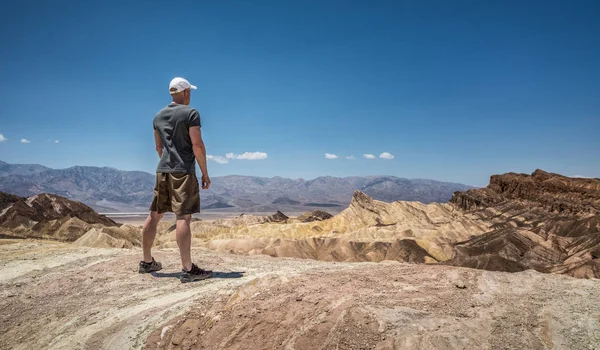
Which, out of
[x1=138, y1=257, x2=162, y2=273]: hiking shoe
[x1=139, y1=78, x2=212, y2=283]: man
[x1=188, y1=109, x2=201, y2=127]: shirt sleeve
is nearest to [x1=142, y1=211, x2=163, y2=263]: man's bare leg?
[x1=139, y1=78, x2=212, y2=283]: man

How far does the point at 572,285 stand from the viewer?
454 cm

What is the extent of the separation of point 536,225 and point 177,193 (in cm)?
1990

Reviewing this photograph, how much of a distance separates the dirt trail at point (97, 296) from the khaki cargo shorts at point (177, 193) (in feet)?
3.37

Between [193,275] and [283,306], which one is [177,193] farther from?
[283,306]

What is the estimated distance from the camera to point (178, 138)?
5.07 m

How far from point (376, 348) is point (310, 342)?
0.55 metres

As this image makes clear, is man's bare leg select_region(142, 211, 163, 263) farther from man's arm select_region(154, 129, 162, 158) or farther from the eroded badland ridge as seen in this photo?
man's arm select_region(154, 129, 162, 158)

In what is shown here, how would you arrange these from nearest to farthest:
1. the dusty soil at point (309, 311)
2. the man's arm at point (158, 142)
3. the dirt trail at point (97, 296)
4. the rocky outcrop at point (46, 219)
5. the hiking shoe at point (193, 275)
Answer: the dusty soil at point (309, 311)
the dirt trail at point (97, 296)
the hiking shoe at point (193, 275)
the man's arm at point (158, 142)
the rocky outcrop at point (46, 219)

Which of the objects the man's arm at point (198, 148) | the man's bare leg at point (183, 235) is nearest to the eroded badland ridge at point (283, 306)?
the man's bare leg at point (183, 235)

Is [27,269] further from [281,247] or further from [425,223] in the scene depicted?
[425,223]

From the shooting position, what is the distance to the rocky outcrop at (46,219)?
101 ft

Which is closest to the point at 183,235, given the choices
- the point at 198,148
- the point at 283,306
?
→ the point at 198,148

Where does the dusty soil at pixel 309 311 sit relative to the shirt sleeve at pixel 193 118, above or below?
below

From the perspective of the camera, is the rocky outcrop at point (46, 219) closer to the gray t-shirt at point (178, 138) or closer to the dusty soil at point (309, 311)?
the dusty soil at point (309, 311)
